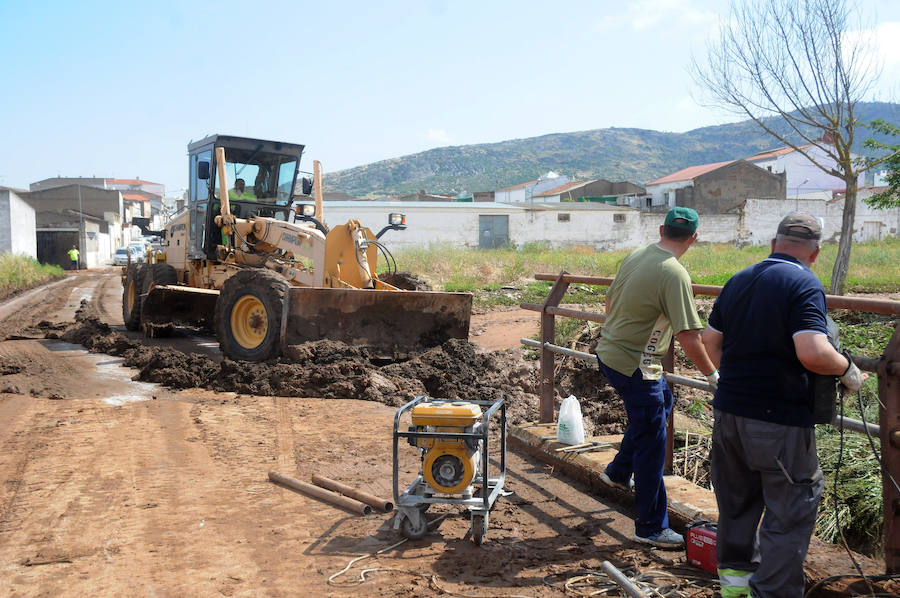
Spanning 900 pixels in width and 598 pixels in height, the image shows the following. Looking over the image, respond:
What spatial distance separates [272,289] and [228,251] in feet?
8.75

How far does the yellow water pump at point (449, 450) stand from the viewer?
4.43 meters

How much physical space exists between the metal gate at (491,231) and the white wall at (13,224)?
24.7 m

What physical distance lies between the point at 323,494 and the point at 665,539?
2221 mm

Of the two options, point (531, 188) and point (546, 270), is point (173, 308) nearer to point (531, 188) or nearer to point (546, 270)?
point (546, 270)

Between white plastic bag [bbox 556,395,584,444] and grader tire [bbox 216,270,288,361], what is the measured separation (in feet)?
15.4

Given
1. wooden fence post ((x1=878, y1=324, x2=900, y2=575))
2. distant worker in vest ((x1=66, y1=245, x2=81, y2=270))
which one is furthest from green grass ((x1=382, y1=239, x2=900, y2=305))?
distant worker in vest ((x1=66, y1=245, x2=81, y2=270))

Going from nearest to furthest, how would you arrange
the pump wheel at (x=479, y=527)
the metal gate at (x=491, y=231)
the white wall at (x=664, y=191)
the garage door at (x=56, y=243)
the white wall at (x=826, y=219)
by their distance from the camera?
1. the pump wheel at (x=479, y=527)
2. the metal gate at (x=491, y=231)
3. the white wall at (x=826, y=219)
4. the garage door at (x=56, y=243)
5. the white wall at (x=664, y=191)

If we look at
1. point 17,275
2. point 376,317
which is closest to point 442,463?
point 376,317

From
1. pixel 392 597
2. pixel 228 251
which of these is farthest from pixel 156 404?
pixel 392 597

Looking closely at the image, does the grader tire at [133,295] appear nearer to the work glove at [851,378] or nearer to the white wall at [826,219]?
the work glove at [851,378]

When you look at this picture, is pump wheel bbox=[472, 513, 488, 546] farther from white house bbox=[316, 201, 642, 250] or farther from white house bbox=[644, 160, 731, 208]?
white house bbox=[644, 160, 731, 208]

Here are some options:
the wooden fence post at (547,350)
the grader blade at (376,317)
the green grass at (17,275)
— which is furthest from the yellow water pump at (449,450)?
the green grass at (17,275)

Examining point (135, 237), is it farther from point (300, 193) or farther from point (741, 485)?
point (741, 485)

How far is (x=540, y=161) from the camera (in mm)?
172125
